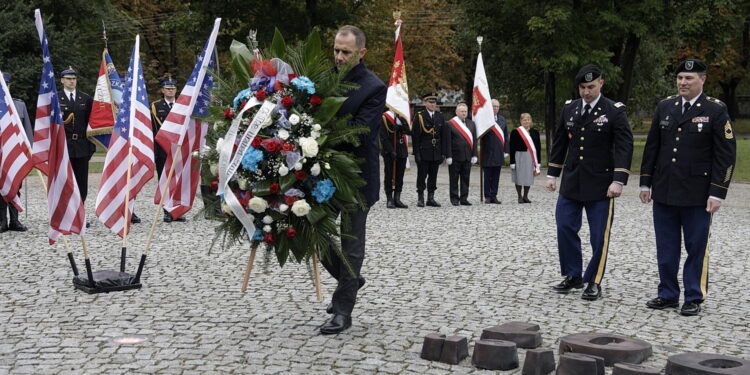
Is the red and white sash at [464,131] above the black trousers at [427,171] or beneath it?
above

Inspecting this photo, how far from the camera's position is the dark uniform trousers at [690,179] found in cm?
749

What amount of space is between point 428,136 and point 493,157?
146 centimetres

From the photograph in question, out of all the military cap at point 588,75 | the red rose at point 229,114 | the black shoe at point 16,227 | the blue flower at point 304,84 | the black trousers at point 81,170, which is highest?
the military cap at point 588,75

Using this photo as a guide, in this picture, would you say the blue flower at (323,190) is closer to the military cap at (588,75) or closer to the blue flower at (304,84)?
the blue flower at (304,84)

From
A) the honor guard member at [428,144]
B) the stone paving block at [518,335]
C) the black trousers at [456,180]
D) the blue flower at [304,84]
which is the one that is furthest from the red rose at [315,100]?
the black trousers at [456,180]

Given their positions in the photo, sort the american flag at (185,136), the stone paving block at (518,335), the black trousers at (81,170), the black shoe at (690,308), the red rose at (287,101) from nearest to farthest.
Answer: the stone paving block at (518,335), the red rose at (287,101), the black shoe at (690,308), the american flag at (185,136), the black trousers at (81,170)

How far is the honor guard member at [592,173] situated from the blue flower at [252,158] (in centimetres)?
322

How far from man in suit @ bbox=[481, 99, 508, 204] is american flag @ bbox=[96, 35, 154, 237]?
10026 millimetres

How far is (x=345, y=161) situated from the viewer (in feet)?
20.8

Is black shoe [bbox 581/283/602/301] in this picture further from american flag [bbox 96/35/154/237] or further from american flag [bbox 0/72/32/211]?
american flag [bbox 0/72/32/211]

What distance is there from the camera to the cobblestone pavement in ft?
19.5

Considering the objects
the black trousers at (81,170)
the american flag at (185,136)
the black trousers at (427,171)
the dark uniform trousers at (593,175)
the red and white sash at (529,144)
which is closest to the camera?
the dark uniform trousers at (593,175)

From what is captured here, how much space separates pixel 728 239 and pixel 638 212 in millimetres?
3524

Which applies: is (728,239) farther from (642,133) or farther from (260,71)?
(642,133)
